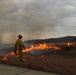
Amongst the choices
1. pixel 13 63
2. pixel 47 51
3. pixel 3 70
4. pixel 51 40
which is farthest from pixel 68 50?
pixel 3 70

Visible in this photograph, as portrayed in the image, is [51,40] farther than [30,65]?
Yes

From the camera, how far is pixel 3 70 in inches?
565

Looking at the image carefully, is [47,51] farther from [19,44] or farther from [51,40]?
[51,40]

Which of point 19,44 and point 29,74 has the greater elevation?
point 19,44

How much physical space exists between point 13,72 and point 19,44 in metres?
4.65

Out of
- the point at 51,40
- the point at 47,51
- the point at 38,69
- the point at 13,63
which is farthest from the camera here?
the point at 51,40

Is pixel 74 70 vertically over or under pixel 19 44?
under

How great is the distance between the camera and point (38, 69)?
15.7 metres

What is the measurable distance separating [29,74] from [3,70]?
61.7 inches

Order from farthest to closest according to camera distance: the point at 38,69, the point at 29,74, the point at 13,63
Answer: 1. the point at 13,63
2. the point at 38,69
3. the point at 29,74

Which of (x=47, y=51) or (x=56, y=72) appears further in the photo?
(x=47, y=51)

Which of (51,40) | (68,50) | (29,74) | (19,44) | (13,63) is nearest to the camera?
(29,74)

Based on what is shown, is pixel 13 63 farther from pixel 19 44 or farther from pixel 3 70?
pixel 3 70

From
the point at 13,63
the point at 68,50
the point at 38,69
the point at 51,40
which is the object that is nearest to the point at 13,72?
the point at 38,69
